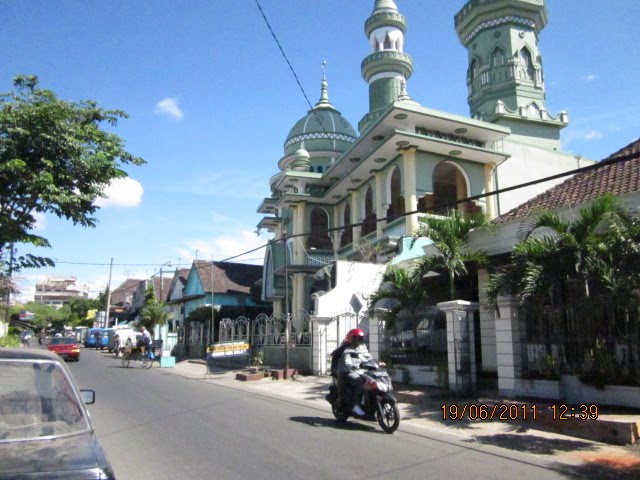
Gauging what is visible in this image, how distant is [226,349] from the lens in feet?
66.4

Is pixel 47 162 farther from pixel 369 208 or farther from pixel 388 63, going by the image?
pixel 388 63

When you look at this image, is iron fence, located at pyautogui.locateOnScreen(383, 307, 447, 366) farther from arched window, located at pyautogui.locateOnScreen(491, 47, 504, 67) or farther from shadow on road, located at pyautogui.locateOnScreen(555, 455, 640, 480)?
arched window, located at pyautogui.locateOnScreen(491, 47, 504, 67)

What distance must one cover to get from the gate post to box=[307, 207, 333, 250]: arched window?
55.1ft

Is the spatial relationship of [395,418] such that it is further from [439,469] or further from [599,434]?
[599,434]

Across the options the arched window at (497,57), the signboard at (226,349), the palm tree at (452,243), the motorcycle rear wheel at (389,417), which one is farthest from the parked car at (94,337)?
the motorcycle rear wheel at (389,417)

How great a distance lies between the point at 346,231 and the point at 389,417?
20.4 metres

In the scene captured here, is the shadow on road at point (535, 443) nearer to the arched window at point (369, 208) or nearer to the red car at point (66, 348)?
the arched window at point (369, 208)

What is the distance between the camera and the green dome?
102 ft

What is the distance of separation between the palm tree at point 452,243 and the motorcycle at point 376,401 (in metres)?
4.30

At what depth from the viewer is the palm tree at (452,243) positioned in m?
12.0

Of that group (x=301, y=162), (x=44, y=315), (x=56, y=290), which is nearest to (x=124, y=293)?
(x=44, y=315)

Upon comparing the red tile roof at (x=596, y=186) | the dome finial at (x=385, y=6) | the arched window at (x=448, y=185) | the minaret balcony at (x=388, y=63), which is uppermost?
the dome finial at (x=385, y=6)

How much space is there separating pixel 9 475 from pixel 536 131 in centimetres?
2643

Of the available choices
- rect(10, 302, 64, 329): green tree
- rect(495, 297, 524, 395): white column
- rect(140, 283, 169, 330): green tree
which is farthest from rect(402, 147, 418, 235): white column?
rect(10, 302, 64, 329): green tree
